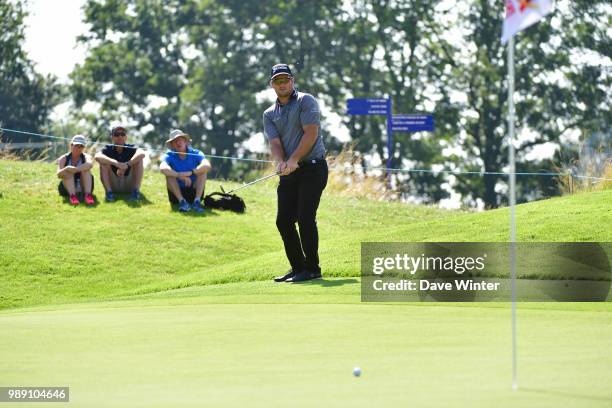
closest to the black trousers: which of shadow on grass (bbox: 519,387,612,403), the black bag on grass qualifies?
shadow on grass (bbox: 519,387,612,403)

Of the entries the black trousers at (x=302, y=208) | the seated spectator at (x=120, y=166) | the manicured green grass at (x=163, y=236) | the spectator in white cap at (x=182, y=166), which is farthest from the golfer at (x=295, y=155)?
the seated spectator at (x=120, y=166)

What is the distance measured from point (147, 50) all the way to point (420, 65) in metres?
11.8

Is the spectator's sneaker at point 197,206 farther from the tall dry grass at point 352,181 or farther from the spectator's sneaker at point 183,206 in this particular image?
the tall dry grass at point 352,181

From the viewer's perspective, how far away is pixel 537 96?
1828 inches

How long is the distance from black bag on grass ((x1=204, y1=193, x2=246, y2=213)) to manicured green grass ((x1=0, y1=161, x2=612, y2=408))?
233 centimetres

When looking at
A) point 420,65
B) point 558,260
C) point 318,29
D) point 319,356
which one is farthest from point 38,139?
point 319,356

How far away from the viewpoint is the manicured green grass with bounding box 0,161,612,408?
506 centimetres

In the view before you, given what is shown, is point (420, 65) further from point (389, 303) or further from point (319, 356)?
point (319, 356)

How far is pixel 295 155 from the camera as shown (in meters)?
12.0

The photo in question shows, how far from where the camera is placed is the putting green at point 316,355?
16.1 ft

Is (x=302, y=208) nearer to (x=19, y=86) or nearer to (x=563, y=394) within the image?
(x=563, y=394)

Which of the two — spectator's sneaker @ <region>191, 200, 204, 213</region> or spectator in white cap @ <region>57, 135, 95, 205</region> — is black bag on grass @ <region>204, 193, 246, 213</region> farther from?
spectator in white cap @ <region>57, 135, 95, 205</region>

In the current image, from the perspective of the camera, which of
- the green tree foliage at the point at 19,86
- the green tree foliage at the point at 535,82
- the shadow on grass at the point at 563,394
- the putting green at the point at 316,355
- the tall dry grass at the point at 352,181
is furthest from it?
the green tree foliage at the point at 19,86

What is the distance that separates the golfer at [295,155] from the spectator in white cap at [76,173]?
22.0ft
